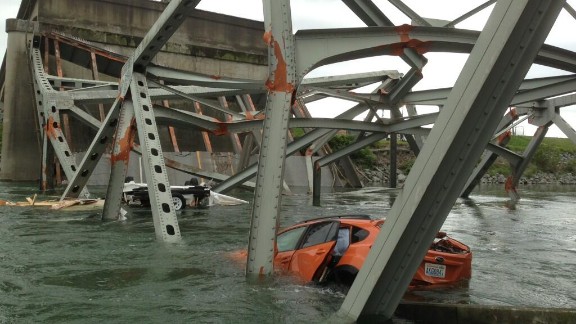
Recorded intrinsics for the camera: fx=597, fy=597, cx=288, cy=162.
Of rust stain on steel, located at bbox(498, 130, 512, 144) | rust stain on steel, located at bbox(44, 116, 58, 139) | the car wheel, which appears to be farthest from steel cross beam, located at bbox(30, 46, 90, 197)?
rust stain on steel, located at bbox(498, 130, 512, 144)

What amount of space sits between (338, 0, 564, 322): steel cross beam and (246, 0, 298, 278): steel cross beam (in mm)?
2244

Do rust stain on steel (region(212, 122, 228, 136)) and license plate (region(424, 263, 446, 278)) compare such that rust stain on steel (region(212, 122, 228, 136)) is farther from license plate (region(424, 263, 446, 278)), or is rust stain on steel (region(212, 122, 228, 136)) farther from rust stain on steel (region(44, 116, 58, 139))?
license plate (region(424, 263, 446, 278))

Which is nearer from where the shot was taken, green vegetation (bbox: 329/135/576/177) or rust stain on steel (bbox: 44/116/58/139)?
rust stain on steel (bbox: 44/116/58/139)

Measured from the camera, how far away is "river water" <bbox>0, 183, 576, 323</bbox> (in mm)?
6367

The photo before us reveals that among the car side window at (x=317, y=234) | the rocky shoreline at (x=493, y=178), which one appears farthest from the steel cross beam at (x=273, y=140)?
the rocky shoreline at (x=493, y=178)

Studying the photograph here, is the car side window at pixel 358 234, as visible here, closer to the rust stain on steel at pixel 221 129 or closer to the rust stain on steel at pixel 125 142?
the rust stain on steel at pixel 125 142

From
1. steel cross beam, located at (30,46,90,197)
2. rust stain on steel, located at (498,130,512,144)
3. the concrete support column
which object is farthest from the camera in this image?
the concrete support column

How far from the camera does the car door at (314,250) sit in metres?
7.33

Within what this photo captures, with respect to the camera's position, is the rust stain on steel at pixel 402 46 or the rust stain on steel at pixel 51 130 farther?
the rust stain on steel at pixel 51 130

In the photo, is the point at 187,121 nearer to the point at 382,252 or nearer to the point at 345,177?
the point at 382,252

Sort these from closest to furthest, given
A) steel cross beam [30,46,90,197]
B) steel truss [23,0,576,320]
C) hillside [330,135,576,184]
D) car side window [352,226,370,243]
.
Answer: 1. steel truss [23,0,576,320]
2. car side window [352,226,370,243]
3. steel cross beam [30,46,90,197]
4. hillside [330,135,576,184]

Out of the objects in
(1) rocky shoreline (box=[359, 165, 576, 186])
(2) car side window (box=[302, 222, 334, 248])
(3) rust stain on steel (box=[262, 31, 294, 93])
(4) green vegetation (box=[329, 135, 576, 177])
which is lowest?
(1) rocky shoreline (box=[359, 165, 576, 186])

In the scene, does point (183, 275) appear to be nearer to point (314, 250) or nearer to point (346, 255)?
point (314, 250)

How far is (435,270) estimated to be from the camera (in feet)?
23.3
